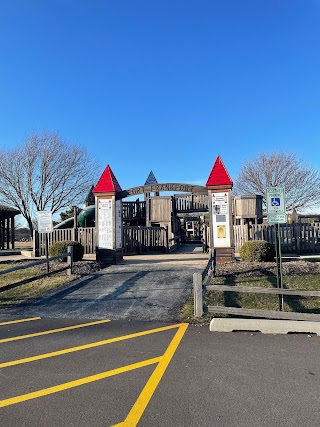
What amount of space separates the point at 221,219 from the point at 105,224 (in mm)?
4889

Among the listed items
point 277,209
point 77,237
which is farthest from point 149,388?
point 77,237

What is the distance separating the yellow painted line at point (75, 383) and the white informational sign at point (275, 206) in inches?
147

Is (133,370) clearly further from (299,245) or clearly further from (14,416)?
(299,245)

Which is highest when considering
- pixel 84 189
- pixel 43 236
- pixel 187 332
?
pixel 84 189

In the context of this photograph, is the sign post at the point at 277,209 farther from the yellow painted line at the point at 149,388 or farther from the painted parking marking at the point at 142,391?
the painted parking marking at the point at 142,391

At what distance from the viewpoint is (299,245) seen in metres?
18.5

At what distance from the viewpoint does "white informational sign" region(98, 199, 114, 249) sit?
44.0 feet

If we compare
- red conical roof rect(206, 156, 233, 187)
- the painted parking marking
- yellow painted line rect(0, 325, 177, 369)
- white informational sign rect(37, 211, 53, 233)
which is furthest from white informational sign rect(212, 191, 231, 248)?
the painted parking marking

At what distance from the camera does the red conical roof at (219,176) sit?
12648 millimetres

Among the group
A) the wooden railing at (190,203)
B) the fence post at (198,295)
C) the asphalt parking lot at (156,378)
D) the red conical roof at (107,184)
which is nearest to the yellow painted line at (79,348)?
the asphalt parking lot at (156,378)

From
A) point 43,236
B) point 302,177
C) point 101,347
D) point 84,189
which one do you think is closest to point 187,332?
point 101,347

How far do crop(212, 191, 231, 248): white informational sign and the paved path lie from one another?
79.6 inches

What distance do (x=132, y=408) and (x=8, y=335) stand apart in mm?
3335

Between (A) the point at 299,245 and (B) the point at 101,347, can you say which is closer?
(B) the point at 101,347
